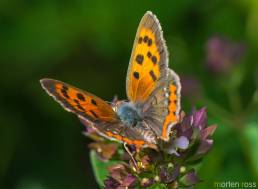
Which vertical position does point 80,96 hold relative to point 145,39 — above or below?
below

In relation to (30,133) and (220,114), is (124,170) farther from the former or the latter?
(30,133)

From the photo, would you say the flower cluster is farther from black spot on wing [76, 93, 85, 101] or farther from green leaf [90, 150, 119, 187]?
green leaf [90, 150, 119, 187]

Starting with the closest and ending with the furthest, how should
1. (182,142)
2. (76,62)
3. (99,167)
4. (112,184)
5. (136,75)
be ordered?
1. (182,142)
2. (112,184)
3. (136,75)
4. (99,167)
5. (76,62)

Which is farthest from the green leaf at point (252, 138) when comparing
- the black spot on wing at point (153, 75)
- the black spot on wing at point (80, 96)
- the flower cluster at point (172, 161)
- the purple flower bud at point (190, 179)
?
the black spot on wing at point (80, 96)

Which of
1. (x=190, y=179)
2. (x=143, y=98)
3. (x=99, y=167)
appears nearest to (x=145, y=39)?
(x=143, y=98)

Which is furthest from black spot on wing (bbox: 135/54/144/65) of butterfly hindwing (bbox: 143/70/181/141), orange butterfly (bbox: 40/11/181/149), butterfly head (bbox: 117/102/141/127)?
butterfly head (bbox: 117/102/141/127)

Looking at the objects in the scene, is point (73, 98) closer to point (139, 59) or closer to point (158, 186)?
point (139, 59)

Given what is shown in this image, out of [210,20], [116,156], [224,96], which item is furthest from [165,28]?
[116,156]
